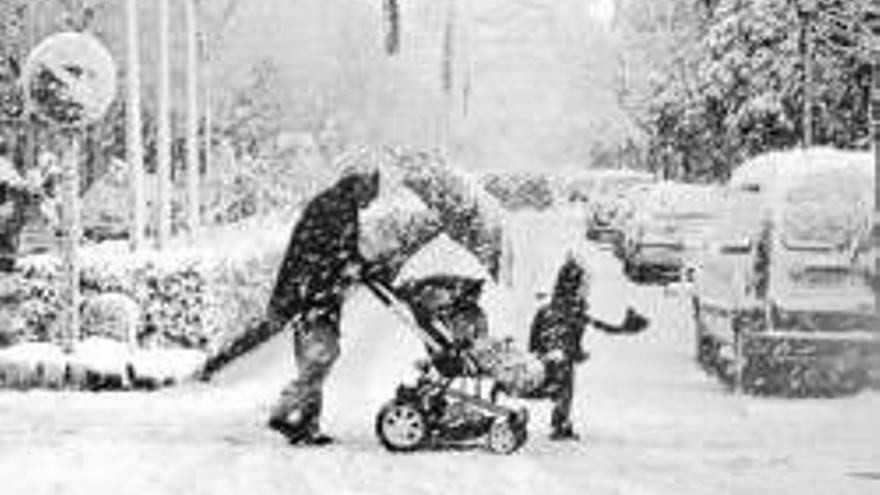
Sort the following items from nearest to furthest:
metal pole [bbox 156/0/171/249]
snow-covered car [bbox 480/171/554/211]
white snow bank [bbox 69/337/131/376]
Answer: white snow bank [bbox 69/337/131/376] → metal pole [bbox 156/0/171/249] → snow-covered car [bbox 480/171/554/211]

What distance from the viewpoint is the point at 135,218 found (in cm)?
2211

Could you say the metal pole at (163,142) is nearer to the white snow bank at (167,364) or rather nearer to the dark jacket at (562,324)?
the white snow bank at (167,364)

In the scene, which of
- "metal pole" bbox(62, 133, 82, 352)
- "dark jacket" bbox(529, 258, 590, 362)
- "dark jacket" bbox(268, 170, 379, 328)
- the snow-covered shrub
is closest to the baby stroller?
"dark jacket" bbox(268, 170, 379, 328)

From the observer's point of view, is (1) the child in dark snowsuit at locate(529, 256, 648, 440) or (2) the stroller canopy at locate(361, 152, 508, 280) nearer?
(1) the child in dark snowsuit at locate(529, 256, 648, 440)

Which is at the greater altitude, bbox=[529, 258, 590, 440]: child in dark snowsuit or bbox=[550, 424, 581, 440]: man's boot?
bbox=[529, 258, 590, 440]: child in dark snowsuit

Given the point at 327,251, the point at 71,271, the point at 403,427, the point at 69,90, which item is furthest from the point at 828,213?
the point at 69,90

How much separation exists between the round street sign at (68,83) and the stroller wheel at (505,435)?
724cm

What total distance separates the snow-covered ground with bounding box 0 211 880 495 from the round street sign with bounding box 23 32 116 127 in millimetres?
2940

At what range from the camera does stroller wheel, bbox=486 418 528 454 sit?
13.2 metres

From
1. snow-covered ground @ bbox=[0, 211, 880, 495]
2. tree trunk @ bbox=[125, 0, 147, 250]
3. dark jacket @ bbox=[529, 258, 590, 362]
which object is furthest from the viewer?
tree trunk @ bbox=[125, 0, 147, 250]

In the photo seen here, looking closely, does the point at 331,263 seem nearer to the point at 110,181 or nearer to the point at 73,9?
the point at 110,181

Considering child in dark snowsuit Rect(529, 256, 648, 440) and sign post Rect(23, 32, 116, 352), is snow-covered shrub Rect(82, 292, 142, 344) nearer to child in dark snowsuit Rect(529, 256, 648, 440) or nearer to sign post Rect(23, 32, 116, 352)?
sign post Rect(23, 32, 116, 352)

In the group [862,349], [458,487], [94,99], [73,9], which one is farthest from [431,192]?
[73,9]

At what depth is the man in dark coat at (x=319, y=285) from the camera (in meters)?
13.6
